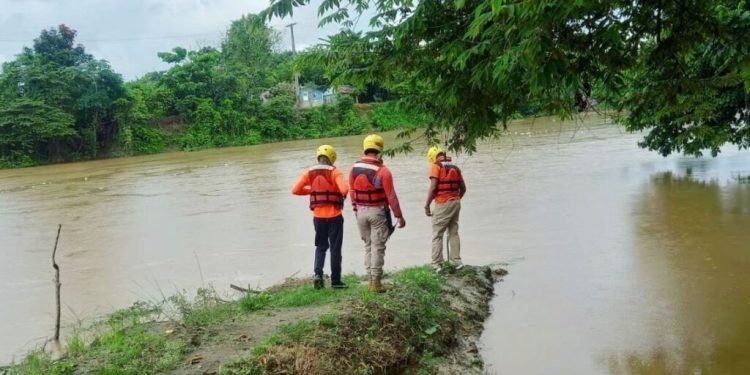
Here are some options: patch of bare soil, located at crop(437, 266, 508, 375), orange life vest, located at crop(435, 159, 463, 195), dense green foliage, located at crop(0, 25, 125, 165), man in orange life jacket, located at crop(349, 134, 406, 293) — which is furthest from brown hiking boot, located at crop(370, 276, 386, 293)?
dense green foliage, located at crop(0, 25, 125, 165)

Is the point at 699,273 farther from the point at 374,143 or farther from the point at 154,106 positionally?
the point at 154,106

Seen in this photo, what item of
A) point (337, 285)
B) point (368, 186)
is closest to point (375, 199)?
point (368, 186)

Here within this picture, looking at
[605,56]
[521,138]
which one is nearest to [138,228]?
[605,56]

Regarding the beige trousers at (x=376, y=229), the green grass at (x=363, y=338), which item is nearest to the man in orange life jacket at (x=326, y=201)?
the beige trousers at (x=376, y=229)

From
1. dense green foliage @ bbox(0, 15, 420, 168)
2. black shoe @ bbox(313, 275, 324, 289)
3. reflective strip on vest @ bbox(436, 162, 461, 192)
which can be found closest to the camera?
black shoe @ bbox(313, 275, 324, 289)

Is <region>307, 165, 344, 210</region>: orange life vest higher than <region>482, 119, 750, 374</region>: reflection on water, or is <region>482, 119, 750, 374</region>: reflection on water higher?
<region>307, 165, 344, 210</region>: orange life vest

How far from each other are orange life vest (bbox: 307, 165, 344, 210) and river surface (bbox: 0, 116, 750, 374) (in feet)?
7.15

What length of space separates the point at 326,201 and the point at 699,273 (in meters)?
5.43

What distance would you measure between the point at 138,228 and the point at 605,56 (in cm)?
1443

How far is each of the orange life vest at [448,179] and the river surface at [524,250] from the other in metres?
1.51

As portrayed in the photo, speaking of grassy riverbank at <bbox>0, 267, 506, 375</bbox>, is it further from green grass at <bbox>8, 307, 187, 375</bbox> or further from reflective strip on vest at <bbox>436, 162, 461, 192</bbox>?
reflective strip on vest at <bbox>436, 162, 461, 192</bbox>

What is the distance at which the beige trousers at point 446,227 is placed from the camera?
337 inches

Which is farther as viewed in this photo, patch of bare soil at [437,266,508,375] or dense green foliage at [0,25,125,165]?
dense green foliage at [0,25,125,165]

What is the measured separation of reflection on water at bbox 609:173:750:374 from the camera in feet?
20.4
